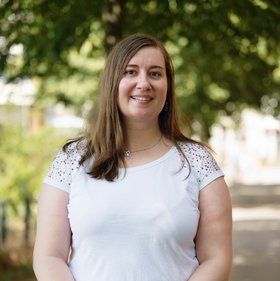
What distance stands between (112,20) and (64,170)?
385 cm

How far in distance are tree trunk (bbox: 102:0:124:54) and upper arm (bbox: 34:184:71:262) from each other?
3783mm

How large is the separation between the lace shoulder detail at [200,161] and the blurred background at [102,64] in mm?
619

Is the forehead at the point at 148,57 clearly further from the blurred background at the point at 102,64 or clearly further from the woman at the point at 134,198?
the blurred background at the point at 102,64

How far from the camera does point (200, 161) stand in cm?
275

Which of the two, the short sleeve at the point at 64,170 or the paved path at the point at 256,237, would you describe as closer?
the short sleeve at the point at 64,170

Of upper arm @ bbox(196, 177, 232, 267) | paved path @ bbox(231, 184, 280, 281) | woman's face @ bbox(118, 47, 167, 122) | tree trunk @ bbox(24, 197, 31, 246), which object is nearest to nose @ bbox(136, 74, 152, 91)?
woman's face @ bbox(118, 47, 167, 122)

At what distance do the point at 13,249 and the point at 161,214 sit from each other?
8577 millimetres

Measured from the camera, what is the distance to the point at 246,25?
250 inches

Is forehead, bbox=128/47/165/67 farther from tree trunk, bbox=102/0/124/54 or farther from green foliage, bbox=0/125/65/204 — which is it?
green foliage, bbox=0/125/65/204

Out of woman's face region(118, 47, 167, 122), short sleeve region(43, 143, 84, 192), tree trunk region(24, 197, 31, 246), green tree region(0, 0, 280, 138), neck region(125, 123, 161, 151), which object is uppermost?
green tree region(0, 0, 280, 138)

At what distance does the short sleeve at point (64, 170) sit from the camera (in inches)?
107

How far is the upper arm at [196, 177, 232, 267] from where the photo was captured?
2.67 meters

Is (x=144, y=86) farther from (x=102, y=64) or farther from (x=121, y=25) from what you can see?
(x=102, y=64)

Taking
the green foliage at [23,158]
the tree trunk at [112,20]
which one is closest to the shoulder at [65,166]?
the tree trunk at [112,20]
